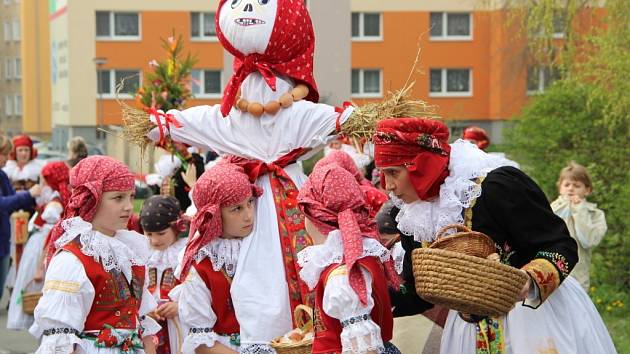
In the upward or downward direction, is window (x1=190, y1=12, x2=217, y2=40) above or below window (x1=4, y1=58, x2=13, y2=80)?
above

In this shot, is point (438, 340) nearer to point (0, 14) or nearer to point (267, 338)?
point (267, 338)

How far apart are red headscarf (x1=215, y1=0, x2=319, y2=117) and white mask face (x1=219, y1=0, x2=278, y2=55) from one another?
3 cm

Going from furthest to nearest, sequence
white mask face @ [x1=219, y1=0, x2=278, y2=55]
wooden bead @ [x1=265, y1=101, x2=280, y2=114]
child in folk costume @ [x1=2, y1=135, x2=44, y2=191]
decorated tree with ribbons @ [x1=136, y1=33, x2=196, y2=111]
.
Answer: child in folk costume @ [x1=2, y1=135, x2=44, y2=191], decorated tree with ribbons @ [x1=136, y1=33, x2=196, y2=111], white mask face @ [x1=219, y1=0, x2=278, y2=55], wooden bead @ [x1=265, y1=101, x2=280, y2=114]

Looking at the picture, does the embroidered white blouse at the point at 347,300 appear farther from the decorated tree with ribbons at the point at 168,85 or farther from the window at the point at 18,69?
the window at the point at 18,69

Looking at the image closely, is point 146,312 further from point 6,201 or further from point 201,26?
point 201,26

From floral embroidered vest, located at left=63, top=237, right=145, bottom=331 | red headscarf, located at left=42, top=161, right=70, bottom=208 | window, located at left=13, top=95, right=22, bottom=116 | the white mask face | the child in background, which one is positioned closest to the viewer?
floral embroidered vest, located at left=63, top=237, right=145, bottom=331

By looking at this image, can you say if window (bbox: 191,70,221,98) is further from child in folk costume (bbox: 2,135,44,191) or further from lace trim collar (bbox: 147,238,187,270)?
lace trim collar (bbox: 147,238,187,270)

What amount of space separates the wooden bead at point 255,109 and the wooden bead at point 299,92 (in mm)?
207

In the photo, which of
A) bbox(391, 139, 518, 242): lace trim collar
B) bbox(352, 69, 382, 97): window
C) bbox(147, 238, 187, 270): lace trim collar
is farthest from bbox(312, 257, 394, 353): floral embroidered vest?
bbox(352, 69, 382, 97): window

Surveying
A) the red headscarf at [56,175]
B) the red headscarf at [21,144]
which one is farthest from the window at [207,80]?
the red headscarf at [56,175]

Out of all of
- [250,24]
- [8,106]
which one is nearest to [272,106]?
[250,24]

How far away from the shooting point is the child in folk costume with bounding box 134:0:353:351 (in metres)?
6.10

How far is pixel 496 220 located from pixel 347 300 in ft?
2.08

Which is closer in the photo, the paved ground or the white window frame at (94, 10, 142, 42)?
the paved ground
